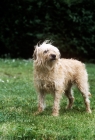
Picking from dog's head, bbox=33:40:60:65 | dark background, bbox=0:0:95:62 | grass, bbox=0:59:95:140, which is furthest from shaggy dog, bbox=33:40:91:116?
dark background, bbox=0:0:95:62

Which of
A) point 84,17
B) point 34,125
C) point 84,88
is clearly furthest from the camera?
point 84,17

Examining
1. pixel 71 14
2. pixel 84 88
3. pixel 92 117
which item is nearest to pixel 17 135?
pixel 92 117

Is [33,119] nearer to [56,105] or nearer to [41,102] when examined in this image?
[56,105]

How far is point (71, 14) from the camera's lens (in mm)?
19234

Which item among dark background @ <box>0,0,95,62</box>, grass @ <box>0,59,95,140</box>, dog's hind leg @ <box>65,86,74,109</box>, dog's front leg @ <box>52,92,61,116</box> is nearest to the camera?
grass @ <box>0,59,95,140</box>

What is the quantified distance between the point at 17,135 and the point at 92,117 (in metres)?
2.12

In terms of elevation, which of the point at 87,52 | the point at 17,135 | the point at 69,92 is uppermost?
the point at 87,52

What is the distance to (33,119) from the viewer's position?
820 centimetres

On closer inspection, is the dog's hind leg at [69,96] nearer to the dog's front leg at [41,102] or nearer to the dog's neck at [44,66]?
the dog's front leg at [41,102]

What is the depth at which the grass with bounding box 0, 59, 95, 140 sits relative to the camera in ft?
22.6

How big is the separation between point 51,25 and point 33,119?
38.2 feet

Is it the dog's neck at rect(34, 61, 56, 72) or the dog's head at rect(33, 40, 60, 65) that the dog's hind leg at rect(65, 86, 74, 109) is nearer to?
the dog's neck at rect(34, 61, 56, 72)

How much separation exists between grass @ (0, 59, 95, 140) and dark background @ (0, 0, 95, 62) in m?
6.41

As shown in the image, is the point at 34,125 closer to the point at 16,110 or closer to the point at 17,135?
the point at 17,135
